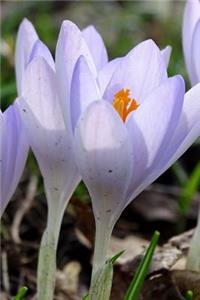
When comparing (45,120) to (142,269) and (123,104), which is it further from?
(142,269)

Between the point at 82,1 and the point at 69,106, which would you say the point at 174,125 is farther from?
the point at 82,1

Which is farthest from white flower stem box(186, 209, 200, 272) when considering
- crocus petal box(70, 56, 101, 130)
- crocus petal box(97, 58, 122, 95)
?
crocus petal box(70, 56, 101, 130)

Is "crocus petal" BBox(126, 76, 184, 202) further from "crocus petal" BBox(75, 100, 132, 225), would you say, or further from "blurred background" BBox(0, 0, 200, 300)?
"blurred background" BBox(0, 0, 200, 300)

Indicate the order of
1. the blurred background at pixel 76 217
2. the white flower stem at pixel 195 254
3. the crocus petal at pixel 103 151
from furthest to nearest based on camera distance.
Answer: the blurred background at pixel 76 217, the white flower stem at pixel 195 254, the crocus petal at pixel 103 151

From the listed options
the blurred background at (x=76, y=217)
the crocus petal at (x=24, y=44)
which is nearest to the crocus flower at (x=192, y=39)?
the crocus petal at (x=24, y=44)

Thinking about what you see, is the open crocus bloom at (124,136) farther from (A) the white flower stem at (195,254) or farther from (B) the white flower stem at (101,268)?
(A) the white flower stem at (195,254)
